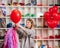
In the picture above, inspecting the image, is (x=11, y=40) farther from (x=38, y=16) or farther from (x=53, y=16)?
(x=38, y=16)

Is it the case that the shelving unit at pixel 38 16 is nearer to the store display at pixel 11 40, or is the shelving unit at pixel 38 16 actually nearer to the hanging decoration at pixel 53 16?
the hanging decoration at pixel 53 16

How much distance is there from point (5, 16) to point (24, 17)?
464 mm

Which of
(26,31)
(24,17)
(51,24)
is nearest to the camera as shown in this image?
(26,31)

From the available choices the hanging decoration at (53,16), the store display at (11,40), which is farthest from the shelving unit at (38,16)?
the store display at (11,40)

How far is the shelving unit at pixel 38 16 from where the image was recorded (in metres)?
4.45

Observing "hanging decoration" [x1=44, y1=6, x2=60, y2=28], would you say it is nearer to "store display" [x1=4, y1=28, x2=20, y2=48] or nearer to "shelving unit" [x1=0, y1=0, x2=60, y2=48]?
"shelving unit" [x1=0, y1=0, x2=60, y2=48]

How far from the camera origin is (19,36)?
3.46m

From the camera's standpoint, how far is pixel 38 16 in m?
4.48

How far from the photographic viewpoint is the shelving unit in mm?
4448

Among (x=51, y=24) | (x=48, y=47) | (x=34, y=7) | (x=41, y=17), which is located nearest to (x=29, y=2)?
(x=34, y=7)

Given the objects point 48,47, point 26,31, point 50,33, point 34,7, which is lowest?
point 48,47

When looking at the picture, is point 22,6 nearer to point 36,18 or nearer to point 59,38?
point 36,18

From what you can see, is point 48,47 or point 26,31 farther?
point 48,47

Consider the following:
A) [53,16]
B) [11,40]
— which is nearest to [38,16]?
[53,16]
